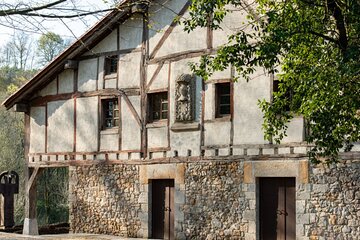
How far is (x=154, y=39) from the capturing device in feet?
56.2

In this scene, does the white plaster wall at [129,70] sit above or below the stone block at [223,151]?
above

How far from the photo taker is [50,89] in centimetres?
1967

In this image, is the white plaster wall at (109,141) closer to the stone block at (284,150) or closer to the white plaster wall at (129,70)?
the white plaster wall at (129,70)

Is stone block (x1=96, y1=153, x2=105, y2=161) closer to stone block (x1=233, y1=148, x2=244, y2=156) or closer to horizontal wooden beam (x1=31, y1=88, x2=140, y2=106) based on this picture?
horizontal wooden beam (x1=31, y1=88, x2=140, y2=106)

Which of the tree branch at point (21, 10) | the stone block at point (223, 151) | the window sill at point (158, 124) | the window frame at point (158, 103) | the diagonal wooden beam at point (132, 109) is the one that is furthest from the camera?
the diagonal wooden beam at point (132, 109)

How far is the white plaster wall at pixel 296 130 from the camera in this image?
13.9 m

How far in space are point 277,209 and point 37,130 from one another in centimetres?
854

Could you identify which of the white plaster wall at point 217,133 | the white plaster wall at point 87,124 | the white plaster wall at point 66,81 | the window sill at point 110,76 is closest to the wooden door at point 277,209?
the white plaster wall at point 217,133

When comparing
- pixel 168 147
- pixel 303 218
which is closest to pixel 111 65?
pixel 168 147

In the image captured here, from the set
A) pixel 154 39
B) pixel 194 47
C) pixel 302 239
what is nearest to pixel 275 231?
pixel 302 239

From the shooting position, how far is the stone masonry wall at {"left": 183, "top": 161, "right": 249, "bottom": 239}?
1489 cm

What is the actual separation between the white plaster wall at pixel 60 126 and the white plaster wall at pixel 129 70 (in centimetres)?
201

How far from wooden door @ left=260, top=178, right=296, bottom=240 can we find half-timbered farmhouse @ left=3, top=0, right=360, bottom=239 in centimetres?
2

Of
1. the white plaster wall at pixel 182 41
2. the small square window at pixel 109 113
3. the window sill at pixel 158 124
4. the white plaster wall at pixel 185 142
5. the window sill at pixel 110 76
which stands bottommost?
the white plaster wall at pixel 185 142
